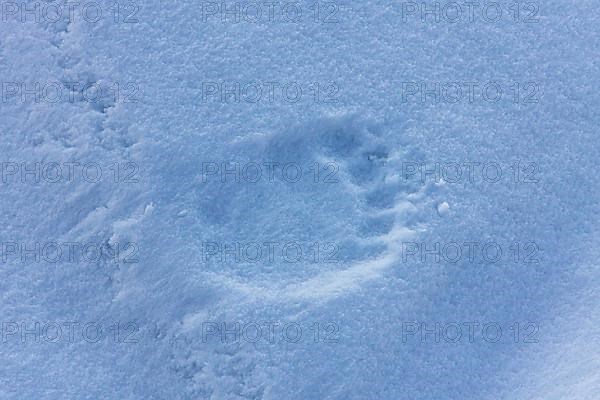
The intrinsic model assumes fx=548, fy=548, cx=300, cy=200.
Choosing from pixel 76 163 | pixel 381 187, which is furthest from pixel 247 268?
pixel 76 163

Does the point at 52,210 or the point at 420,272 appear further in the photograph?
the point at 52,210

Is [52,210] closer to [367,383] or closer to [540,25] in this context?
[367,383]

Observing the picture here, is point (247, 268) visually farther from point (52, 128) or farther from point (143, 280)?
point (52, 128)

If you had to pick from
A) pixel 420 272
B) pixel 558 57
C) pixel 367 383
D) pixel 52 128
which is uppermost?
pixel 52 128

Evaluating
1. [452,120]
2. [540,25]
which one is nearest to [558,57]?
[540,25]

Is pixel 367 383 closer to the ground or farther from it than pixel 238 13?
closer to the ground

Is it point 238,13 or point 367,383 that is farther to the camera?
point 238,13
